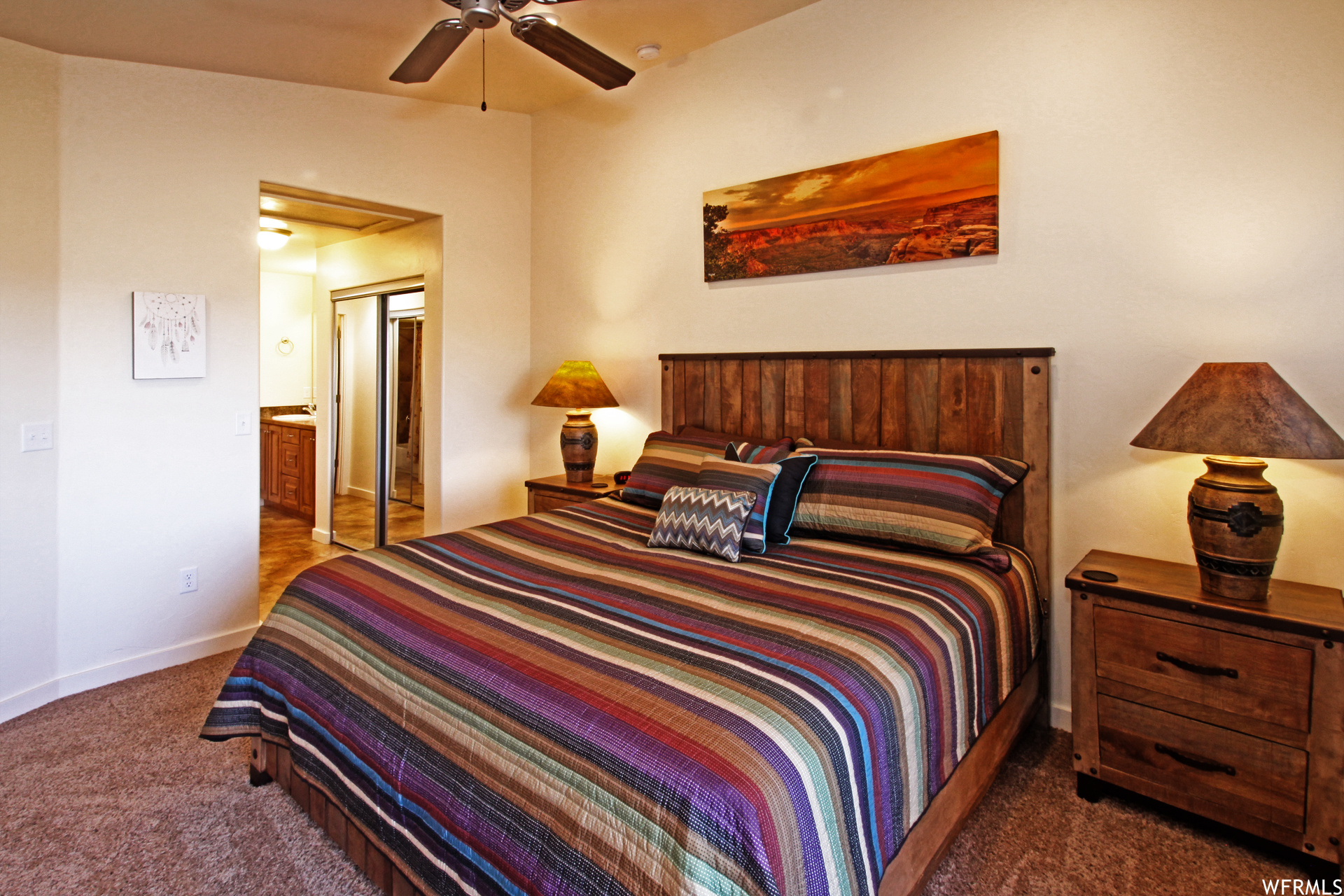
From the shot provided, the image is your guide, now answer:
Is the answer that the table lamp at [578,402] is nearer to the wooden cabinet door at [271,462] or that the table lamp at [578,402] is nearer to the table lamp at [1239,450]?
the table lamp at [1239,450]

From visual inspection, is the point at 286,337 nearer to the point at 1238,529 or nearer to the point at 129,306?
the point at 129,306

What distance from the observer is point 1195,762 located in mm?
1953

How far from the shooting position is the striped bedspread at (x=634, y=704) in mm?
1156

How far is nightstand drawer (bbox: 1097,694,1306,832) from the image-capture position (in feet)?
6.02

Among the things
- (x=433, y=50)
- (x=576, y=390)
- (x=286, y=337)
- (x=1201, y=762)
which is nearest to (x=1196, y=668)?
(x=1201, y=762)

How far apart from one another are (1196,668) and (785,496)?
1270 mm

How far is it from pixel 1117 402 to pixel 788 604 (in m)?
1.47

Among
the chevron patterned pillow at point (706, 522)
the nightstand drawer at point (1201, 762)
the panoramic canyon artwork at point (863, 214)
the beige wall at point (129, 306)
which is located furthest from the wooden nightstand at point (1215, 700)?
the beige wall at point (129, 306)

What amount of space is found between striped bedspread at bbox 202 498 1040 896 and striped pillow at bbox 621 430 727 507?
2.22 ft

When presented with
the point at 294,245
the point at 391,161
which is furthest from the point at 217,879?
the point at 294,245

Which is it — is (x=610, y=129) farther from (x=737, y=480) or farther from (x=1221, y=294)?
(x=1221, y=294)

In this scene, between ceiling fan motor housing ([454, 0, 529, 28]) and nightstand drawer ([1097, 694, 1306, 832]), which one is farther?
ceiling fan motor housing ([454, 0, 529, 28])

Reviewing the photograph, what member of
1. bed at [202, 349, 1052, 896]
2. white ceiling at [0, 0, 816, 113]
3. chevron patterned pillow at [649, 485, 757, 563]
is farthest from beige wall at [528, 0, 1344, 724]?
chevron patterned pillow at [649, 485, 757, 563]

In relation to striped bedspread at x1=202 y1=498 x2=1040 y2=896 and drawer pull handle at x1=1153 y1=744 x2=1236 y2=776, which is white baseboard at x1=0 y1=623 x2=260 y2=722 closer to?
striped bedspread at x1=202 y1=498 x2=1040 y2=896
